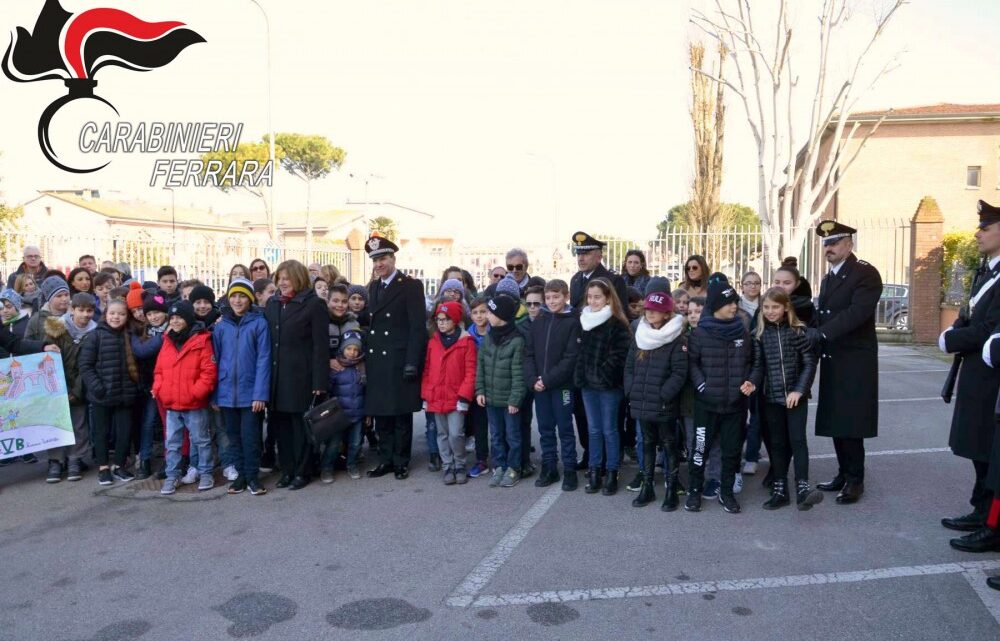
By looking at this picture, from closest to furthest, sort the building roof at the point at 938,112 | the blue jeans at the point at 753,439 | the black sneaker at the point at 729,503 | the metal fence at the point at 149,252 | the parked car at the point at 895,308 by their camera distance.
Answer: the black sneaker at the point at 729,503
the blue jeans at the point at 753,439
the metal fence at the point at 149,252
the parked car at the point at 895,308
the building roof at the point at 938,112

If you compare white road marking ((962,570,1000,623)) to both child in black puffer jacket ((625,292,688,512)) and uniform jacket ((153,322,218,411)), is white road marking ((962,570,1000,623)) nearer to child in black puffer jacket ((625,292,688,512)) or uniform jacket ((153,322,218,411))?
child in black puffer jacket ((625,292,688,512))

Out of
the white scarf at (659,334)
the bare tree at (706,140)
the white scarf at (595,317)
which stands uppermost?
the bare tree at (706,140)

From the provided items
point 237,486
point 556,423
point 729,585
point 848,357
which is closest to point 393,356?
point 556,423

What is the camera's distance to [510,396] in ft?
21.4

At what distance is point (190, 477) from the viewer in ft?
21.9

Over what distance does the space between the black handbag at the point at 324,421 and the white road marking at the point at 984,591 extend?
4561mm

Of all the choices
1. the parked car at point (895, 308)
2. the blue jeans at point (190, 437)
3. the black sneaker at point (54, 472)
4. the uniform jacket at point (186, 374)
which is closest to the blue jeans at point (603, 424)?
the uniform jacket at point (186, 374)

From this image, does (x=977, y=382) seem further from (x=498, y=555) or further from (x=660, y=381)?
(x=498, y=555)

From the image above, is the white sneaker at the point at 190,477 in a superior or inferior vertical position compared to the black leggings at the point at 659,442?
inferior

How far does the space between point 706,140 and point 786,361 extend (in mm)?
19033

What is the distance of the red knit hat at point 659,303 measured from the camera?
5.81m

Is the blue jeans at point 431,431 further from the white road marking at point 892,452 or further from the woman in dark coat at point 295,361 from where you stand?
the white road marking at point 892,452

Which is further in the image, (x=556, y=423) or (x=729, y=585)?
(x=556, y=423)

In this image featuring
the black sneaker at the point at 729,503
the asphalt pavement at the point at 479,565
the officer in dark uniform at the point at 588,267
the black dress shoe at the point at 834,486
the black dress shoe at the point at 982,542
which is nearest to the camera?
the asphalt pavement at the point at 479,565
